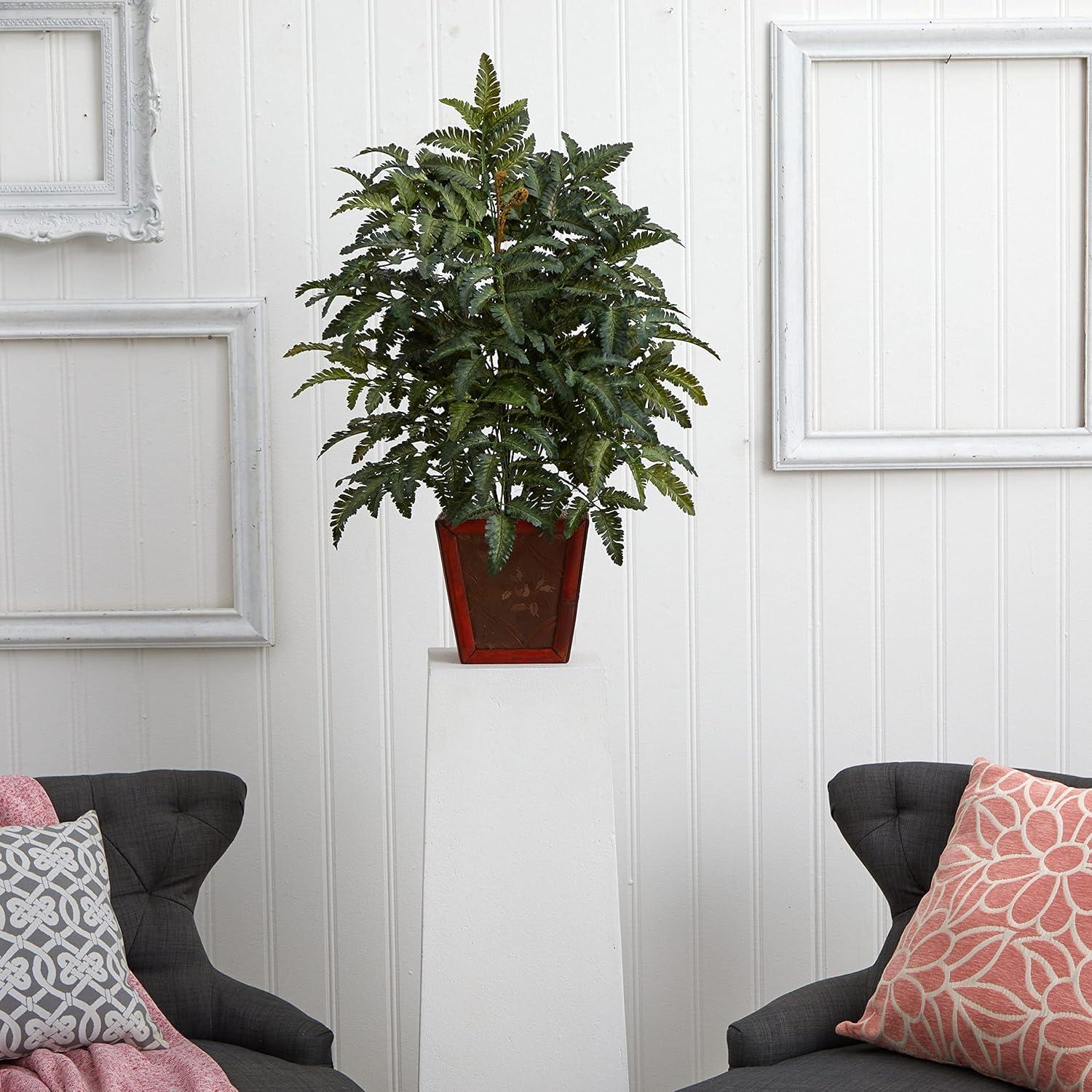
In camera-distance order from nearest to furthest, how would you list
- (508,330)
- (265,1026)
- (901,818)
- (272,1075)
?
(508,330)
(272,1075)
(265,1026)
(901,818)

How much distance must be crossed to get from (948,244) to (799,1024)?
1421 millimetres

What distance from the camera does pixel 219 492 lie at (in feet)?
6.65

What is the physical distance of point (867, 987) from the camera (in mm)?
1577

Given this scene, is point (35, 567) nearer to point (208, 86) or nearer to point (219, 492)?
point (219, 492)

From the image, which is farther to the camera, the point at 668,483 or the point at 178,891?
the point at 178,891

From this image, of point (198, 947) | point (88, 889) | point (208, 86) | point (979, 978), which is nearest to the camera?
point (979, 978)

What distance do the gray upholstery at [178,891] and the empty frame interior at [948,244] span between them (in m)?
1.29

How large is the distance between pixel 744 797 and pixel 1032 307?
1096 millimetres

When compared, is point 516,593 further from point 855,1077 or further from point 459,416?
point 855,1077

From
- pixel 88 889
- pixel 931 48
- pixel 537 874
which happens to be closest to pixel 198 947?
pixel 88 889

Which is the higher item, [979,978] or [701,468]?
[701,468]

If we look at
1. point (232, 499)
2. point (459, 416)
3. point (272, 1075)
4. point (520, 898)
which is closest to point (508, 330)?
point (459, 416)

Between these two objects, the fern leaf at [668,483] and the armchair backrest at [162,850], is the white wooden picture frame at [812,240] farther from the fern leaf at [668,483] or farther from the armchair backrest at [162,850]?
the armchair backrest at [162,850]

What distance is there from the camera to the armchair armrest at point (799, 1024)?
1481 mm
